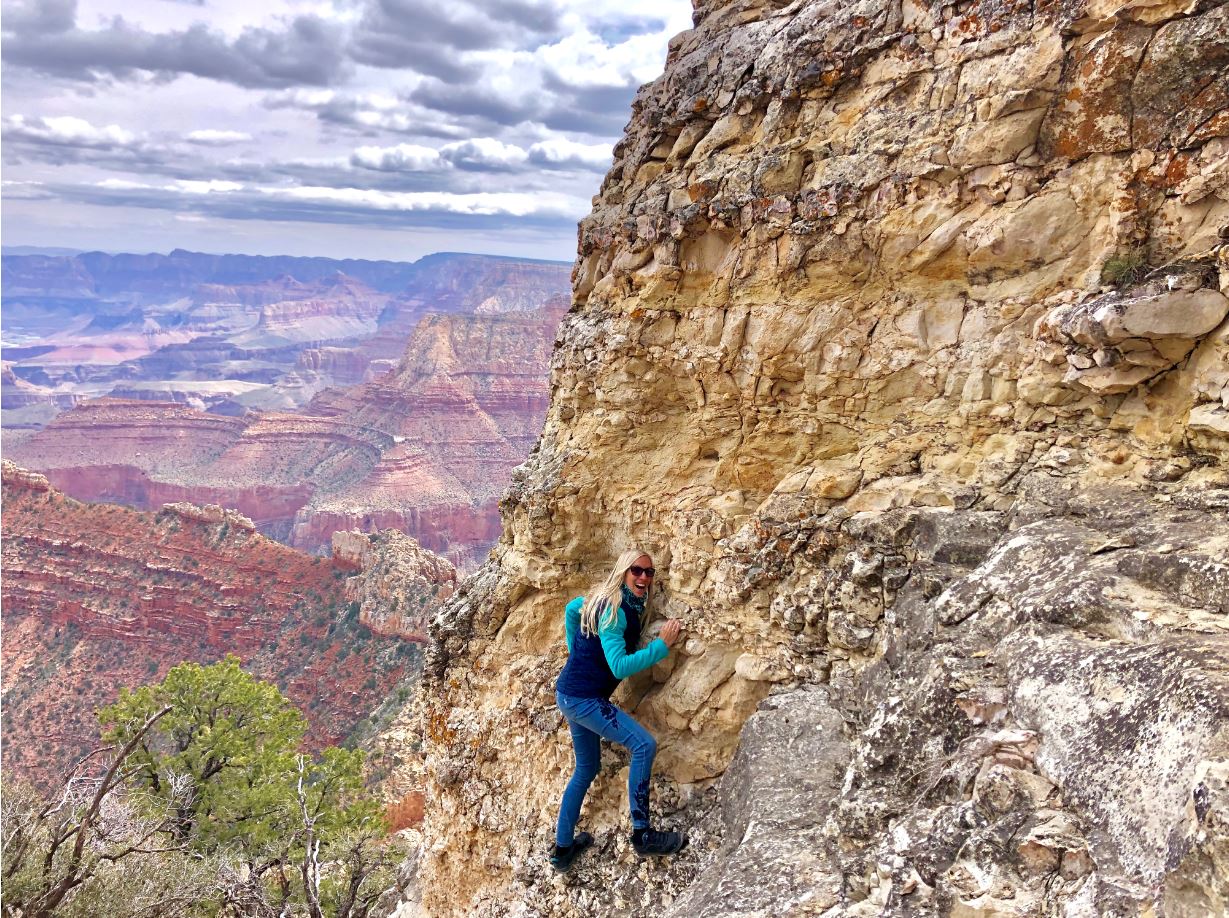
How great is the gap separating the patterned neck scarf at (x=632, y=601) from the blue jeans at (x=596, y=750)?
0.75 meters

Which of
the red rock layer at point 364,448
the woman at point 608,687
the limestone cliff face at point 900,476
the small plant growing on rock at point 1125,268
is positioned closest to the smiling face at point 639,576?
the woman at point 608,687

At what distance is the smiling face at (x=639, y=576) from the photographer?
6215mm

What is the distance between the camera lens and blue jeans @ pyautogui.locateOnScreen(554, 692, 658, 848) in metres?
5.98

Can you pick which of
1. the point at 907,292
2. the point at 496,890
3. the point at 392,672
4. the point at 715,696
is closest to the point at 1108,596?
the point at 907,292

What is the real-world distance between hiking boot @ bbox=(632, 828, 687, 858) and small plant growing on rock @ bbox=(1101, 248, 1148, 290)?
475cm

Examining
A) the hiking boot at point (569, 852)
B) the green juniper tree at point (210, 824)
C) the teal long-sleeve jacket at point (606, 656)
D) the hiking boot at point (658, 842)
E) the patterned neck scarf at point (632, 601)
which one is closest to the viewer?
the hiking boot at point (658, 842)

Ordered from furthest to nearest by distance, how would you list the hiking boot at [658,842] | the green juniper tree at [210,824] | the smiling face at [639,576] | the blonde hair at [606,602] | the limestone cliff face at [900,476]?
1. the green juniper tree at [210,824]
2. the smiling face at [639,576]
3. the blonde hair at [606,602]
4. the hiking boot at [658,842]
5. the limestone cliff face at [900,476]

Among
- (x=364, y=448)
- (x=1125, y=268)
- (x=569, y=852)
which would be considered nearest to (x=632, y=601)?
(x=569, y=852)

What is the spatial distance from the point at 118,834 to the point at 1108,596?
41.6 ft

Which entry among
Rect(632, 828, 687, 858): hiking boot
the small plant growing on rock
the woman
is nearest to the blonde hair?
the woman

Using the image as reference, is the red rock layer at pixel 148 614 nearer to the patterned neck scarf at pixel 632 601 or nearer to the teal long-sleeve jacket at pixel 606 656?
the teal long-sleeve jacket at pixel 606 656

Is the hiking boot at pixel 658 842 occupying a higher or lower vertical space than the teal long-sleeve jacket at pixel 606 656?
lower

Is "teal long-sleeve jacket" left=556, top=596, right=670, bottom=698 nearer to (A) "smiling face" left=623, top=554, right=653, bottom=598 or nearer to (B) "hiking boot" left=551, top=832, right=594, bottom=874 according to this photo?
(A) "smiling face" left=623, top=554, right=653, bottom=598

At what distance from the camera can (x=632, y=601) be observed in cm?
641
